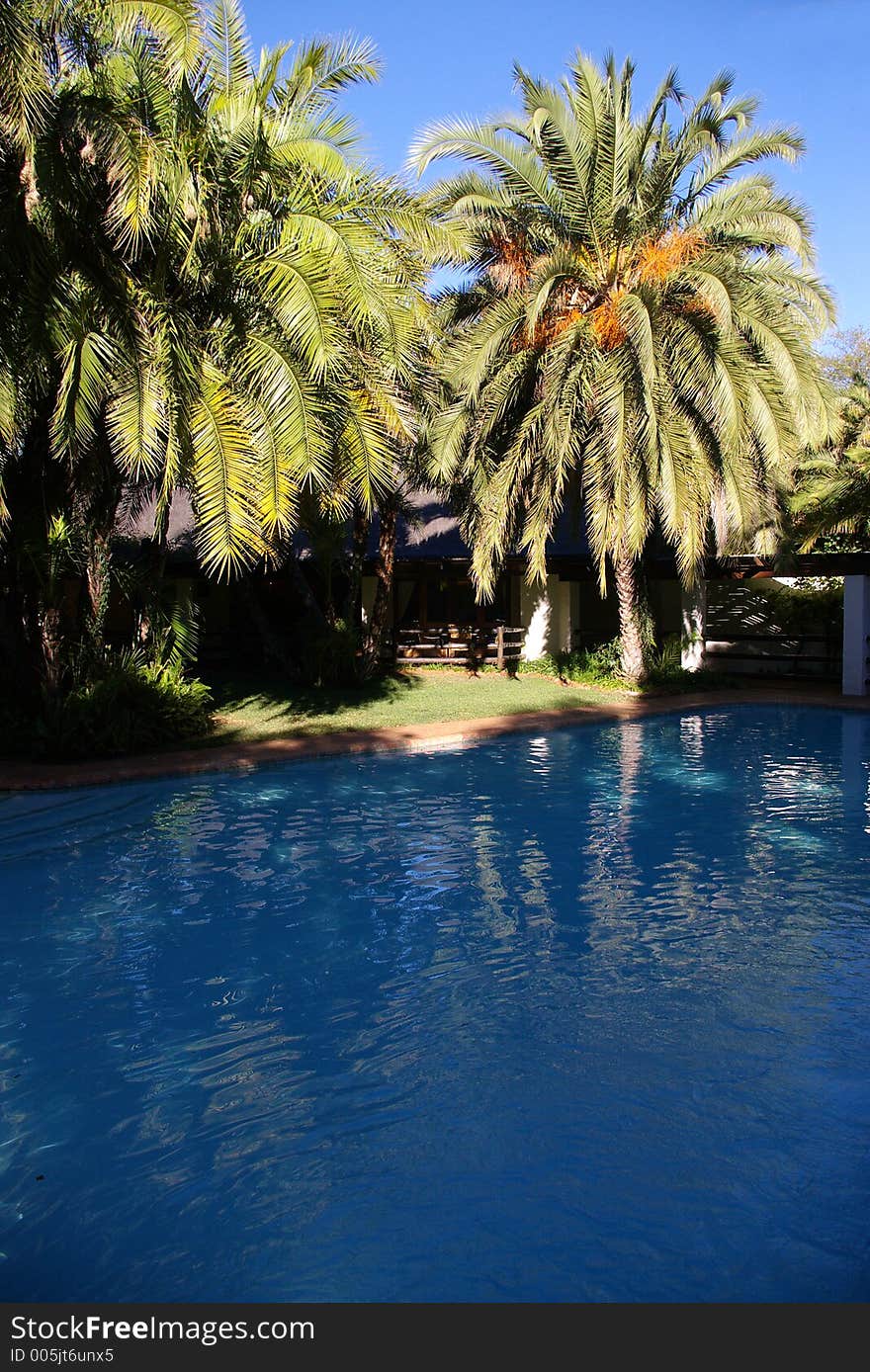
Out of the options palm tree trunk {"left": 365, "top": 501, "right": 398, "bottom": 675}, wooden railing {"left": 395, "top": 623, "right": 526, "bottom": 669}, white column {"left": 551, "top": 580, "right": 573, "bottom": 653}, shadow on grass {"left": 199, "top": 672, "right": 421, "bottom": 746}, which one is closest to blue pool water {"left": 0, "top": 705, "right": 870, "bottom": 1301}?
shadow on grass {"left": 199, "top": 672, "right": 421, "bottom": 746}

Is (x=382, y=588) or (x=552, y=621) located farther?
(x=552, y=621)

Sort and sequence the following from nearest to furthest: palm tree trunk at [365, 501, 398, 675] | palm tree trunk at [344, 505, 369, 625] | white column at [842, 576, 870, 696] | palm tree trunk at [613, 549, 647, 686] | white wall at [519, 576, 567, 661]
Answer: white column at [842, 576, 870, 696], palm tree trunk at [613, 549, 647, 686], palm tree trunk at [344, 505, 369, 625], palm tree trunk at [365, 501, 398, 675], white wall at [519, 576, 567, 661]

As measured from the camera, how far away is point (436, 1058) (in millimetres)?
6102

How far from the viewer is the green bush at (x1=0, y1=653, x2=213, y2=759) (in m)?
14.3

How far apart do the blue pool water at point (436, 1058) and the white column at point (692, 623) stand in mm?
12405

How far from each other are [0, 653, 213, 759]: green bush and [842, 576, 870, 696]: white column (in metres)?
11.9

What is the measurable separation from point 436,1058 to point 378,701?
13.9m

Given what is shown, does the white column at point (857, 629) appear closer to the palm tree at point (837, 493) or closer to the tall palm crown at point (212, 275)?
the palm tree at point (837, 493)

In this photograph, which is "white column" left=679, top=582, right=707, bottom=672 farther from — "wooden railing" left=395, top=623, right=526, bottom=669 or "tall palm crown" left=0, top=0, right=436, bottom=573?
"tall palm crown" left=0, top=0, right=436, bottom=573

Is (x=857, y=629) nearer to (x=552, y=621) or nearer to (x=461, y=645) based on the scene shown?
(x=552, y=621)

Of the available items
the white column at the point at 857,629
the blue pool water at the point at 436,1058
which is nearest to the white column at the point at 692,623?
the white column at the point at 857,629

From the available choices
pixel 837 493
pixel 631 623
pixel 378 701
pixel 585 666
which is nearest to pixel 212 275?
pixel 378 701

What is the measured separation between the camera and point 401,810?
12.0m

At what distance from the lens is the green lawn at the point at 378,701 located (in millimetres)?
17266
